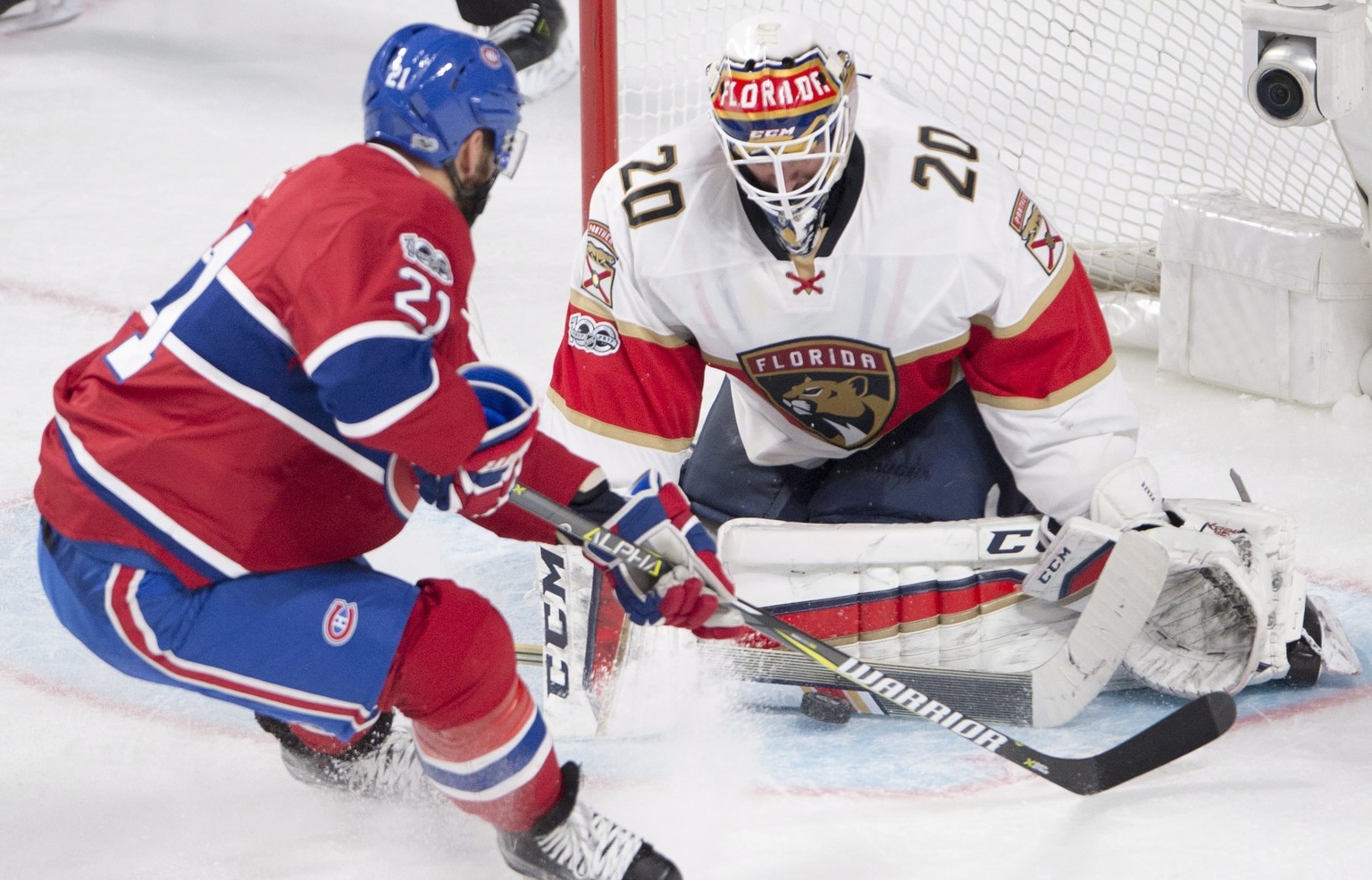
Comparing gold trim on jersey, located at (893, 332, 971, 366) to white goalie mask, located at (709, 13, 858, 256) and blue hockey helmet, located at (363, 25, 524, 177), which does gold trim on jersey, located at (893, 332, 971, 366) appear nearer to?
white goalie mask, located at (709, 13, 858, 256)

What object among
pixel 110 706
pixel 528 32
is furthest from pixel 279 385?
pixel 528 32

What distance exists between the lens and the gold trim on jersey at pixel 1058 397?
241 centimetres

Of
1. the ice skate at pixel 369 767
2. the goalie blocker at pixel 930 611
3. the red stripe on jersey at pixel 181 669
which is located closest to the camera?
the red stripe on jersey at pixel 181 669

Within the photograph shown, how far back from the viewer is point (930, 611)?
8.18 ft

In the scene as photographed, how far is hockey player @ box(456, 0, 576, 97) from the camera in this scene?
5594 mm

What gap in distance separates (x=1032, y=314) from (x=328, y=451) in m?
1.06

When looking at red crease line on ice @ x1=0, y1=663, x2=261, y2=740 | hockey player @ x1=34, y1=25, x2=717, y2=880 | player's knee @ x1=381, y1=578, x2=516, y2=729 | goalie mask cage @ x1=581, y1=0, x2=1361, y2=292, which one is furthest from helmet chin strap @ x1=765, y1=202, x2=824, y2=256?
goalie mask cage @ x1=581, y1=0, x2=1361, y2=292

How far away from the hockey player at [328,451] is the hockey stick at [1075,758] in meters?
0.30

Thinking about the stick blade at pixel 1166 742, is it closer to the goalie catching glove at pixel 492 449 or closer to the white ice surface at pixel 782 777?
the white ice surface at pixel 782 777

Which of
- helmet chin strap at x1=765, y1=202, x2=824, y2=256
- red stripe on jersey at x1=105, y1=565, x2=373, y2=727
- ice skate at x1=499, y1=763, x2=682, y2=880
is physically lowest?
ice skate at x1=499, y1=763, x2=682, y2=880

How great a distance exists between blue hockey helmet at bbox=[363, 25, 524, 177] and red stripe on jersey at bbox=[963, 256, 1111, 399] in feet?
2.87

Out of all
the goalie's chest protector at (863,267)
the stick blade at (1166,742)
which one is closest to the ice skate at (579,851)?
the stick blade at (1166,742)

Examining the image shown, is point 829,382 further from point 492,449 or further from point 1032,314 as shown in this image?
point 492,449

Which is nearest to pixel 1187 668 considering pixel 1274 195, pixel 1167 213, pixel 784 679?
pixel 784 679
